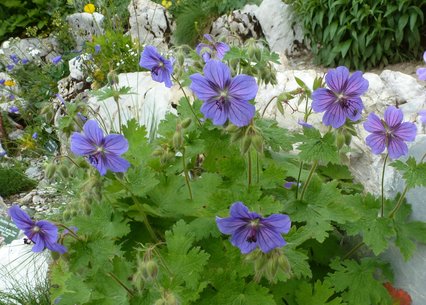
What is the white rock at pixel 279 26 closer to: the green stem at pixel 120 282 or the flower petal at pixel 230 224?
the green stem at pixel 120 282

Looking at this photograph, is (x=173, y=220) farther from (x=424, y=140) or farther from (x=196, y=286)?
(x=424, y=140)

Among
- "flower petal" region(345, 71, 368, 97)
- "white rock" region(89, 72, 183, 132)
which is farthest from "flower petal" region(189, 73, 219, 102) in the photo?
"white rock" region(89, 72, 183, 132)

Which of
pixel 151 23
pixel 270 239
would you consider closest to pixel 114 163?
pixel 270 239

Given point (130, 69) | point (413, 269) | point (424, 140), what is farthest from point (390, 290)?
point (130, 69)

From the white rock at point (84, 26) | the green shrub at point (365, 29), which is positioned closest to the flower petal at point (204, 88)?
the green shrub at point (365, 29)

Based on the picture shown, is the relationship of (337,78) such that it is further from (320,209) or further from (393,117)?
(320,209)

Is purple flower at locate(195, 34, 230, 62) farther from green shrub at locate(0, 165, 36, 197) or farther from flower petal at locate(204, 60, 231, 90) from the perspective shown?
green shrub at locate(0, 165, 36, 197)
